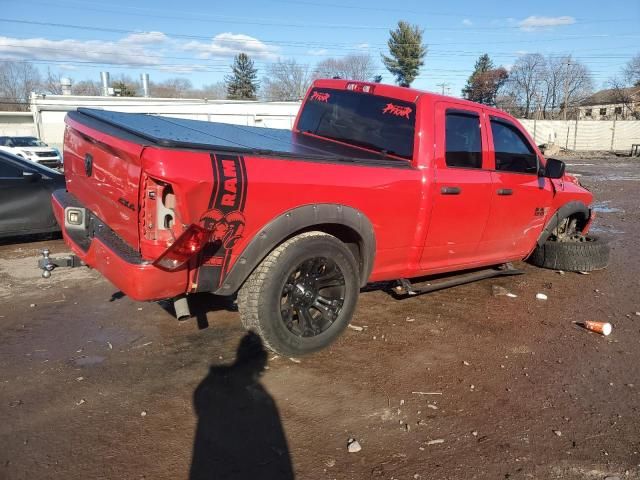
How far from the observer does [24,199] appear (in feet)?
22.6

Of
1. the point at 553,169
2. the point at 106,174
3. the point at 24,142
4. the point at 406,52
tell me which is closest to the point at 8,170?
the point at 106,174

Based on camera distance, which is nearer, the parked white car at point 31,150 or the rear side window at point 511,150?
the rear side window at point 511,150

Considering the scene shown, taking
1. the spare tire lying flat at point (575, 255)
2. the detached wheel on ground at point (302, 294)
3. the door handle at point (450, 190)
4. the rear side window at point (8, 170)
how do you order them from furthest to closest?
1. the rear side window at point (8, 170)
2. the spare tire lying flat at point (575, 255)
3. the door handle at point (450, 190)
4. the detached wheel on ground at point (302, 294)

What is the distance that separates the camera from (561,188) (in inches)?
221

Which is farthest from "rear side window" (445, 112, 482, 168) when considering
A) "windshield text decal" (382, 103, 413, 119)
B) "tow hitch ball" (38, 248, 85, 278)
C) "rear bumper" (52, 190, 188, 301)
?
"tow hitch ball" (38, 248, 85, 278)

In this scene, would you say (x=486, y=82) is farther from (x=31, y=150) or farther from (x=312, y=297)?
(x=312, y=297)

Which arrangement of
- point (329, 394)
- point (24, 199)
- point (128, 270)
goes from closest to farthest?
point (128, 270) → point (329, 394) → point (24, 199)

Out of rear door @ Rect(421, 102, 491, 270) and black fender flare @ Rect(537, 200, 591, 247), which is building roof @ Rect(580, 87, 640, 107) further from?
rear door @ Rect(421, 102, 491, 270)

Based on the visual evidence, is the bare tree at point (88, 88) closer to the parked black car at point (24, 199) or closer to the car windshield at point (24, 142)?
the car windshield at point (24, 142)

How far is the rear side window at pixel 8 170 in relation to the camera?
22.8ft

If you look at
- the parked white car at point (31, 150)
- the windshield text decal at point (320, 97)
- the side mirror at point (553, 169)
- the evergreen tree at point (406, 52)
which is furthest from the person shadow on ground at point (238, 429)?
the evergreen tree at point (406, 52)

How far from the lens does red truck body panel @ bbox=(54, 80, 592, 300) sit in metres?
2.90

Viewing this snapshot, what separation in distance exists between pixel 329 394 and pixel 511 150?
309cm

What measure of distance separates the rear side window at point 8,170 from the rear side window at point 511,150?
20.5ft
